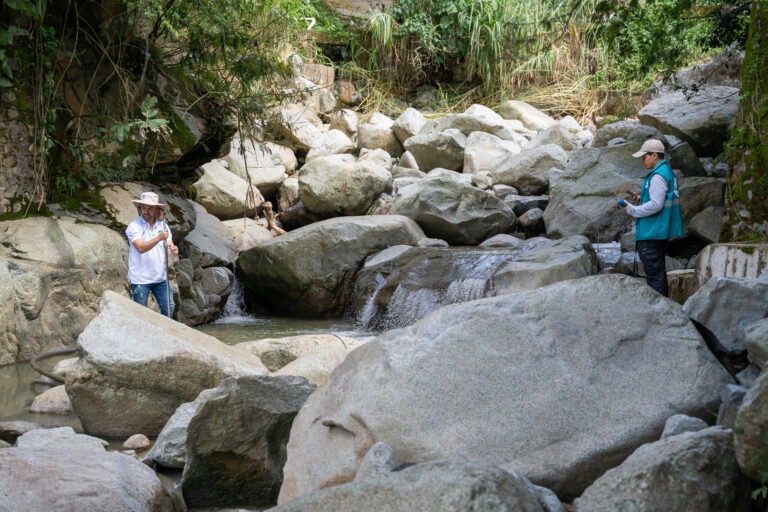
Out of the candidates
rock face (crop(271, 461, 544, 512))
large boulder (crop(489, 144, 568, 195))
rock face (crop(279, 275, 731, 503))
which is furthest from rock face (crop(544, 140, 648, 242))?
rock face (crop(271, 461, 544, 512))

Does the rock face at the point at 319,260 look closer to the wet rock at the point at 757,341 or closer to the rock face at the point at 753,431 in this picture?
the wet rock at the point at 757,341

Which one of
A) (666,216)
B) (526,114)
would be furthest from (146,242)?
(526,114)

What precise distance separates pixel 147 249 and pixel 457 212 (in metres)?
5.14

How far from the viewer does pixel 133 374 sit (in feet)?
14.6

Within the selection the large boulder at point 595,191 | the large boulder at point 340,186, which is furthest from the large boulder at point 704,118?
the large boulder at point 340,186

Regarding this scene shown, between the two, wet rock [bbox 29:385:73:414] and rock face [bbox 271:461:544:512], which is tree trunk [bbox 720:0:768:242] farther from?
wet rock [bbox 29:385:73:414]

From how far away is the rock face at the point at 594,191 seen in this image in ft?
30.2

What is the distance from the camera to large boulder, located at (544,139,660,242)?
363 inches

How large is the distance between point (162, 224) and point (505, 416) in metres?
4.46

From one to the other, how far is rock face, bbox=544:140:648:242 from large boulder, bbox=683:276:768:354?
599 centimetres

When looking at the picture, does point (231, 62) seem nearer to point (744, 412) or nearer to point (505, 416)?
point (505, 416)

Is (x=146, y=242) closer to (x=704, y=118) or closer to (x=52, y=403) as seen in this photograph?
(x=52, y=403)

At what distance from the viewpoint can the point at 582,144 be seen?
42.1ft

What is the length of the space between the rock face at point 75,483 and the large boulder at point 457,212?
730 cm
